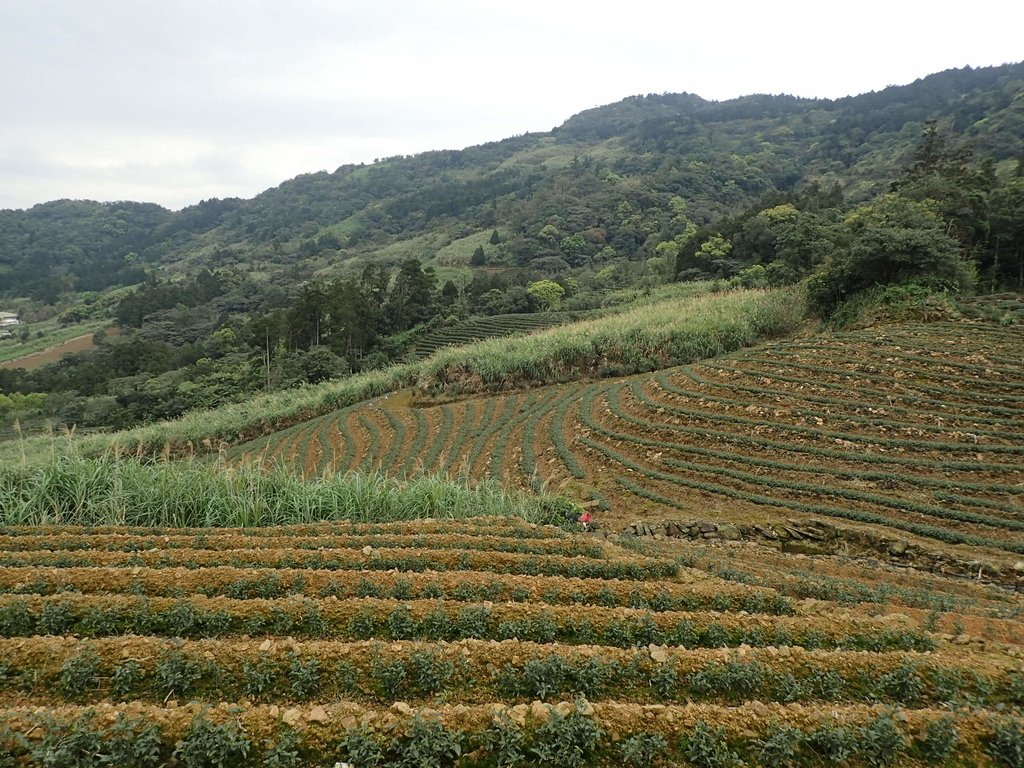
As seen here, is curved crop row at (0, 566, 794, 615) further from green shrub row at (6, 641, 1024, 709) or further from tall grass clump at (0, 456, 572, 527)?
tall grass clump at (0, 456, 572, 527)

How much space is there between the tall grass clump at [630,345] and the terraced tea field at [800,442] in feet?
9.75

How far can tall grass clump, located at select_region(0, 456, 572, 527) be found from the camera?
850 cm

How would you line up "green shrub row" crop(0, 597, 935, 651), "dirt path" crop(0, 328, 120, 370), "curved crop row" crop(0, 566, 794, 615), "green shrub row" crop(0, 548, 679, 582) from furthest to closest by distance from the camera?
1. "dirt path" crop(0, 328, 120, 370)
2. "green shrub row" crop(0, 548, 679, 582)
3. "curved crop row" crop(0, 566, 794, 615)
4. "green shrub row" crop(0, 597, 935, 651)

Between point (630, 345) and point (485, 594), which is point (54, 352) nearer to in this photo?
point (630, 345)

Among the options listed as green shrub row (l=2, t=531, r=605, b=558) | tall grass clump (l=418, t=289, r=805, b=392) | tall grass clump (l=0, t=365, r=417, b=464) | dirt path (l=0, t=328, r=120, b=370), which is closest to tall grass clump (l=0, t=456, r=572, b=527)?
green shrub row (l=2, t=531, r=605, b=558)

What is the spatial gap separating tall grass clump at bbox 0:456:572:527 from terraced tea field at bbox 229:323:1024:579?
0.94 m

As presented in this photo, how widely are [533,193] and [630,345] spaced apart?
103725 millimetres

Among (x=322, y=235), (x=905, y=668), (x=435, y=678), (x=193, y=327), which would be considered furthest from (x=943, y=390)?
(x=322, y=235)

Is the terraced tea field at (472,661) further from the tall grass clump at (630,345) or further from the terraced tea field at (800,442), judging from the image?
the tall grass clump at (630,345)

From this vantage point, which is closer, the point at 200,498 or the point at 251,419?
the point at 200,498

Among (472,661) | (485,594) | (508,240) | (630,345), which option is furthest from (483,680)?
(508,240)

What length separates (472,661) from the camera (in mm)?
4879

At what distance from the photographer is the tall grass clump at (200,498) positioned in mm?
8500

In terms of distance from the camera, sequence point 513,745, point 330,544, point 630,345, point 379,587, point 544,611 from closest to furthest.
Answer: point 513,745, point 544,611, point 379,587, point 330,544, point 630,345
